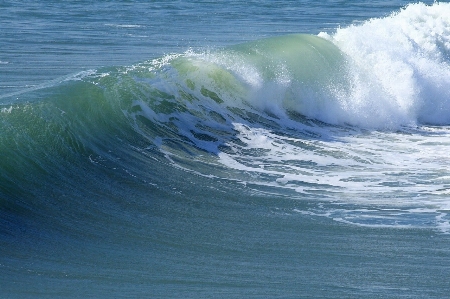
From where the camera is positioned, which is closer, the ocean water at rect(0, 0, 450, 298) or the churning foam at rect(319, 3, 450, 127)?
the ocean water at rect(0, 0, 450, 298)

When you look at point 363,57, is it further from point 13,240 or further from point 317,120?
point 13,240

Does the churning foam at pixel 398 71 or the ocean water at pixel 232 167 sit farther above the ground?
the churning foam at pixel 398 71

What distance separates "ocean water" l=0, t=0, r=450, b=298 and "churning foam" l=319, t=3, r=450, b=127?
0.16ft

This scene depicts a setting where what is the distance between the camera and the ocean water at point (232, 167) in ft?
26.2

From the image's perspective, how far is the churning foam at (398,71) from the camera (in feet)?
55.5

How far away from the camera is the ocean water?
7.99 m

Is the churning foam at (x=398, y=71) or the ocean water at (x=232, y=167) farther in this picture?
the churning foam at (x=398, y=71)

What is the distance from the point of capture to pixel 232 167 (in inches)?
483

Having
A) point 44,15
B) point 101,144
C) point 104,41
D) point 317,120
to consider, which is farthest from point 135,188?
point 44,15

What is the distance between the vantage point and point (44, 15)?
2898 cm

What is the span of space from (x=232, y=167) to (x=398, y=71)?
761cm

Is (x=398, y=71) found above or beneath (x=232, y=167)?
above

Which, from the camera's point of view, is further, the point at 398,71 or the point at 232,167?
the point at 398,71

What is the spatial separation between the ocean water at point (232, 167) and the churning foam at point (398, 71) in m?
0.05
